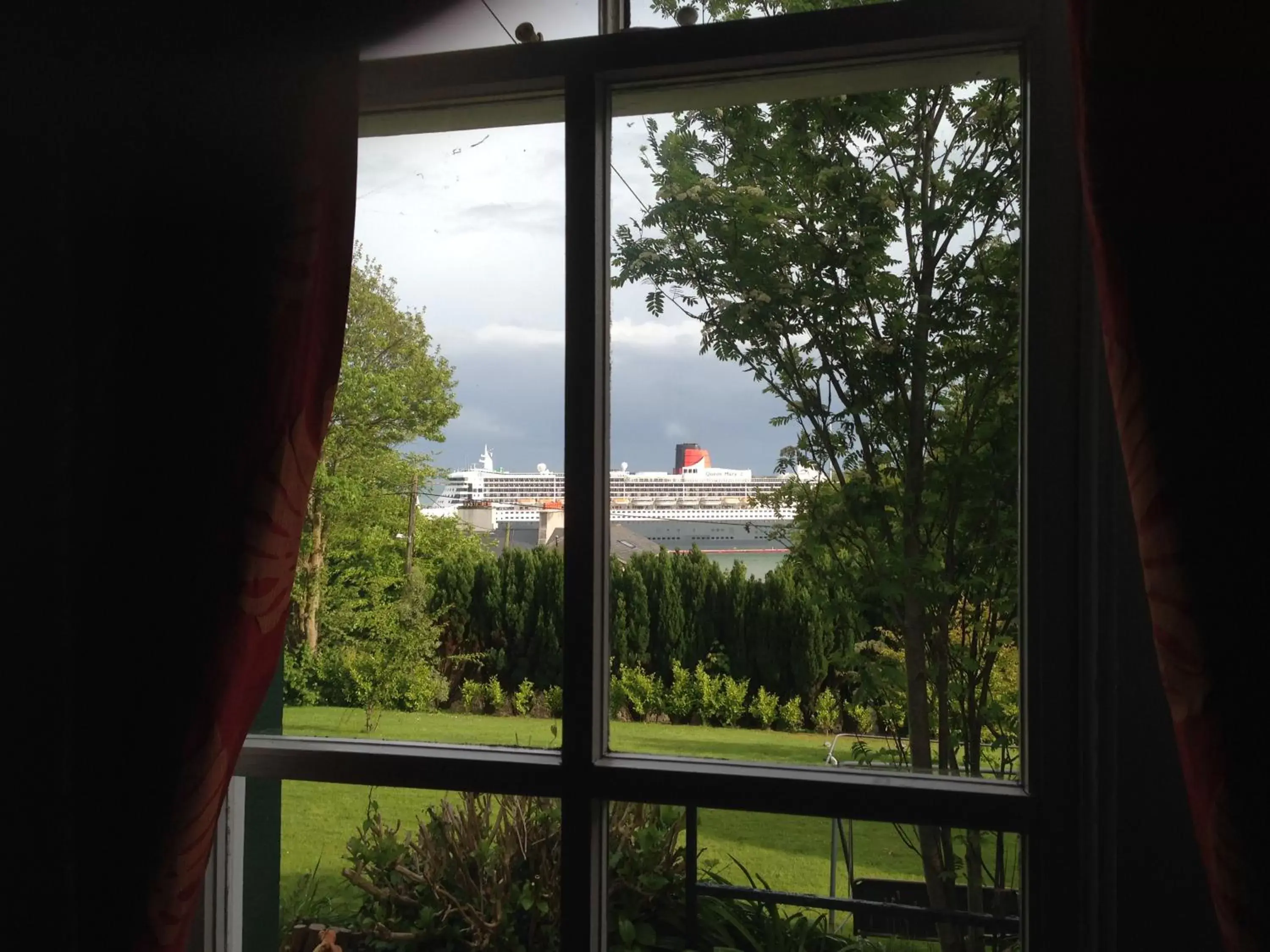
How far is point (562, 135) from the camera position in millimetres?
1416

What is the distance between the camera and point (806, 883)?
1.28 metres

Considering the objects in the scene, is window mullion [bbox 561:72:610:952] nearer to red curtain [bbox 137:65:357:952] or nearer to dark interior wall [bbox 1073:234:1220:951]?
red curtain [bbox 137:65:357:952]

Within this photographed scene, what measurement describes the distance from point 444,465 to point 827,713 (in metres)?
0.77

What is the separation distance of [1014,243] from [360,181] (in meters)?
1.12

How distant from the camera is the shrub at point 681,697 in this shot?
53.1 inches

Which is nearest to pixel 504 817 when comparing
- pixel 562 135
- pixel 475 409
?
pixel 475 409

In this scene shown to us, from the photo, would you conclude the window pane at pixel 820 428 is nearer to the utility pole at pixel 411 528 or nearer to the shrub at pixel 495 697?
the shrub at pixel 495 697

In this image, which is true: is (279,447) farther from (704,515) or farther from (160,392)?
(704,515)

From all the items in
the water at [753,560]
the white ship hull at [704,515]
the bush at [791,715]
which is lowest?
the bush at [791,715]

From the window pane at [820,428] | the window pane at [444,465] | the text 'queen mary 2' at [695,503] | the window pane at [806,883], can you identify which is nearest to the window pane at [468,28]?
the window pane at [444,465]

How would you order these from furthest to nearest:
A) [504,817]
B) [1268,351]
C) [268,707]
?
1. [268,707]
2. [504,817]
3. [1268,351]

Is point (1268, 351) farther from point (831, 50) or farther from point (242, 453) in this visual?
point (242, 453)

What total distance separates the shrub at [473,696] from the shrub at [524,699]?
0.06 m

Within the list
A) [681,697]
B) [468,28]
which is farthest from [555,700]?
[468,28]
